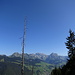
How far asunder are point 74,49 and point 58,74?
14.5 m

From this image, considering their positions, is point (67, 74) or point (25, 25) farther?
point (67, 74)

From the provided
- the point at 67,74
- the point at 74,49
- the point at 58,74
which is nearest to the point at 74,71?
the point at 67,74

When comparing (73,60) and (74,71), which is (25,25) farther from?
(73,60)

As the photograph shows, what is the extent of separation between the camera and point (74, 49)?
1811 inches

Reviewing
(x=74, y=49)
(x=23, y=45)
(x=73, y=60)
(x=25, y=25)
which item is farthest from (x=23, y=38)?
(x=74, y=49)

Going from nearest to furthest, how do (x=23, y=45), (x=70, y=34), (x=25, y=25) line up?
(x=23, y=45) < (x=25, y=25) < (x=70, y=34)

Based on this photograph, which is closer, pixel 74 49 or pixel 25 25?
pixel 25 25

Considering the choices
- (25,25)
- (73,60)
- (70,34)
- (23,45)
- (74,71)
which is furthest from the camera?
(70,34)

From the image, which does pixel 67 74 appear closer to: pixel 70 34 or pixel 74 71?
pixel 74 71

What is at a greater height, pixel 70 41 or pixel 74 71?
pixel 70 41

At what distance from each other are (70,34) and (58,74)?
21095 mm

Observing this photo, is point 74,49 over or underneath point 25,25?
underneath

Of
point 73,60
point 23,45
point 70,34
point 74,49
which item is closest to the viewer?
point 23,45

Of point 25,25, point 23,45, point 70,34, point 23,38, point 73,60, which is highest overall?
point 70,34
